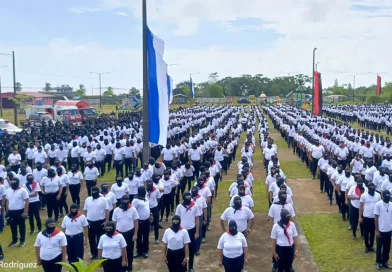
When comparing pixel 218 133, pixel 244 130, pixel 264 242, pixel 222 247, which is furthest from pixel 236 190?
pixel 244 130

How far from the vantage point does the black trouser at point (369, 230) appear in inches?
311

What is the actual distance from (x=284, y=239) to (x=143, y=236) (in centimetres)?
285

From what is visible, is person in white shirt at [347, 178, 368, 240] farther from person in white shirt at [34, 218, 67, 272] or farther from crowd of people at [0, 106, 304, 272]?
person in white shirt at [34, 218, 67, 272]

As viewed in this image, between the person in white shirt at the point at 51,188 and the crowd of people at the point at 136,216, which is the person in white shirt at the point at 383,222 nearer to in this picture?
the crowd of people at the point at 136,216

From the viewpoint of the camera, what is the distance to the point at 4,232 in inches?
387

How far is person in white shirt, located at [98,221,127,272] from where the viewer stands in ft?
20.4

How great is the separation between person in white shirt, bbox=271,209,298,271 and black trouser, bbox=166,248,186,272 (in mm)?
1353

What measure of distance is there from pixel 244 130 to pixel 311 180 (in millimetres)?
15729

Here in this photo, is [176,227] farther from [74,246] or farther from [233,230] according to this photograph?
[74,246]

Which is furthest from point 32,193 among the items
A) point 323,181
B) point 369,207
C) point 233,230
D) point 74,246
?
point 323,181

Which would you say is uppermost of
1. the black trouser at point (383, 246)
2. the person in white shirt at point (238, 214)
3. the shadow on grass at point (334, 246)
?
the person in white shirt at point (238, 214)

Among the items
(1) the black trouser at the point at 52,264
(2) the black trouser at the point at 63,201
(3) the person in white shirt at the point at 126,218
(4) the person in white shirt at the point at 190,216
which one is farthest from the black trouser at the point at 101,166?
(1) the black trouser at the point at 52,264

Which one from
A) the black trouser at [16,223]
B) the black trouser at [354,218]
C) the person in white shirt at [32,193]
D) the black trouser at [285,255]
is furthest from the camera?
the person in white shirt at [32,193]

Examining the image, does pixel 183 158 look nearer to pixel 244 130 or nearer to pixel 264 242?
pixel 264 242
